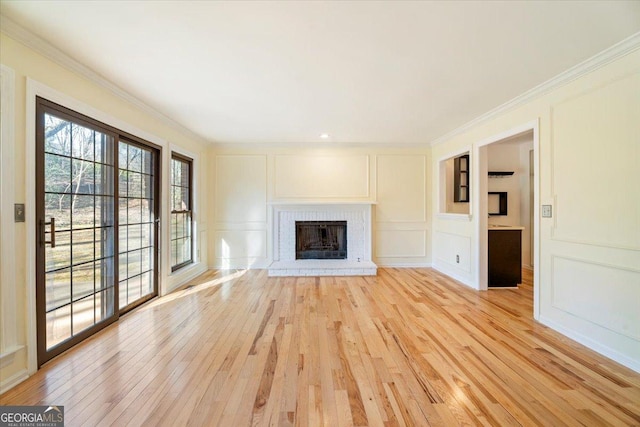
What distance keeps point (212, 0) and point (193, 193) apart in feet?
12.2

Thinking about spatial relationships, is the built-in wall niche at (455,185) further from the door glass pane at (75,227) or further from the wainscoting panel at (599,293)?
the door glass pane at (75,227)

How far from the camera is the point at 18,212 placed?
6.31 feet

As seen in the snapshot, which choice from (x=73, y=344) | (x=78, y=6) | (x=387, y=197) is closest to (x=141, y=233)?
(x=73, y=344)

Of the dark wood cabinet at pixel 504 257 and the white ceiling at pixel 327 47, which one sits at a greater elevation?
the white ceiling at pixel 327 47

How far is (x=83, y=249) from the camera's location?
2.53 m

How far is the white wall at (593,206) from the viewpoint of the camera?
6.91 ft

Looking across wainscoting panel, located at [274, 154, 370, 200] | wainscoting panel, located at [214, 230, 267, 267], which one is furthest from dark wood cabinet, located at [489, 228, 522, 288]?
wainscoting panel, located at [214, 230, 267, 267]

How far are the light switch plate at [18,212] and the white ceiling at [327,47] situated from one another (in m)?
1.27

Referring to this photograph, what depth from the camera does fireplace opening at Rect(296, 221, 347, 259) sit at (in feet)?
17.7

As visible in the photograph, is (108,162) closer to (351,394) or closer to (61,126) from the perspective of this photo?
(61,126)

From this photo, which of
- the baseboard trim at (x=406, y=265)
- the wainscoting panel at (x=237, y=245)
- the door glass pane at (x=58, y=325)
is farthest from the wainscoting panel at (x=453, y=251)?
the door glass pane at (x=58, y=325)

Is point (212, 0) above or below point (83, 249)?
above

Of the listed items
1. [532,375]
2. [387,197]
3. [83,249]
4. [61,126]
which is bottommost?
[532,375]

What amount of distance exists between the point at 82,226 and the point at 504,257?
5.39 meters
